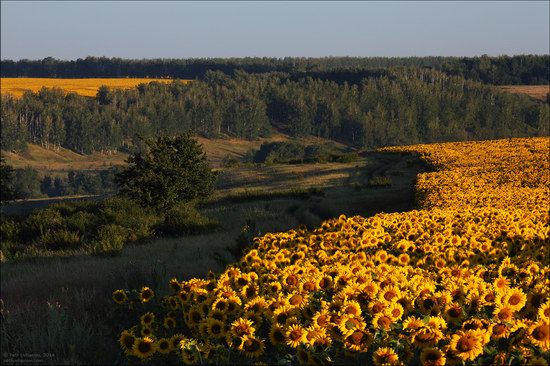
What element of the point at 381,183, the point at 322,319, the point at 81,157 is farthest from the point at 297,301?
the point at 81,157

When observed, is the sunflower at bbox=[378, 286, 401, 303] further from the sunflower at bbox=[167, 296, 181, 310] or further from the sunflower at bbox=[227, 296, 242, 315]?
the sunflower at bbox=[167, 296, 181, 310]

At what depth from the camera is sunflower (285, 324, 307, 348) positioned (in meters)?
4.12

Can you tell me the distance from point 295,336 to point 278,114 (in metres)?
185

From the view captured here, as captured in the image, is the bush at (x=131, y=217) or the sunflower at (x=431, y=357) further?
the bush at (x=131, y=217)

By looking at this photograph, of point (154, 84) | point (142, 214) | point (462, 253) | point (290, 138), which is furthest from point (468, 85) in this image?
point (462, 253)

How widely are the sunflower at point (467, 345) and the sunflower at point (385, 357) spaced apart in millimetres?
328

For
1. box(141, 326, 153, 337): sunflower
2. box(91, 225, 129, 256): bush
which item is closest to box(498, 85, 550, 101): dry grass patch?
box(91, 225, 129, 256): bush

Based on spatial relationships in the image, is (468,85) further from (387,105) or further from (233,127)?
(233,127)

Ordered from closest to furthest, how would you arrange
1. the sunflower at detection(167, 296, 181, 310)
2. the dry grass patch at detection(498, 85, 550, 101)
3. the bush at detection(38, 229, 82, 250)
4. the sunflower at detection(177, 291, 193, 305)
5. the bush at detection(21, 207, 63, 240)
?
1. the sunflower at detection(177, 291, 193, 305)
2. the sunflower at detection(167, 296, 181, 310)
3. the bush at detection(38, 229, 82, 250)
4. the bush at detection(21, 207, 63, 240)
5. the dry grass patch at detection(498, 85, 550, 101)

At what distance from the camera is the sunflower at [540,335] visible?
366cm

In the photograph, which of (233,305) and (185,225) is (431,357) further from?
(185,225)

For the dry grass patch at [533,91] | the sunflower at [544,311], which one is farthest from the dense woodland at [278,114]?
the sunflower at [544,311]

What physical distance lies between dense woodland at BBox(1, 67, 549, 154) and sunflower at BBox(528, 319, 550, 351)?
145 m

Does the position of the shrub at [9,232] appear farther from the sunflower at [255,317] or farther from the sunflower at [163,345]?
the sunflower at [255,317]
